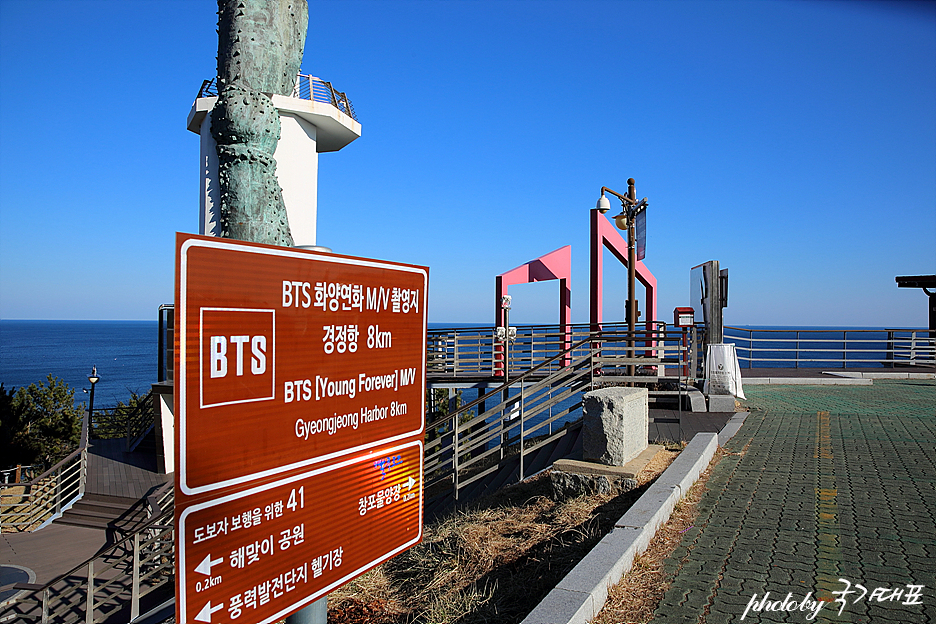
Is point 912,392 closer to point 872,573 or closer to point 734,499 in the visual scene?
point 734,499

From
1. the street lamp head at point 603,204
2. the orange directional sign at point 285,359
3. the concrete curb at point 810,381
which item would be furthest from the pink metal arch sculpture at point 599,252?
the orange directional sign at point 285,359

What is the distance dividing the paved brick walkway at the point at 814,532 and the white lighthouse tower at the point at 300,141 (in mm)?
15490

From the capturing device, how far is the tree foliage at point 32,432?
25.4 m

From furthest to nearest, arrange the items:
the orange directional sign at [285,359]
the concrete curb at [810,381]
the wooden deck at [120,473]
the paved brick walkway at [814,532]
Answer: the concrete curb at [810,381], the wooden deck at [120,473], the paved brick walkway at [814,532], the orange directional sign at [285,359]

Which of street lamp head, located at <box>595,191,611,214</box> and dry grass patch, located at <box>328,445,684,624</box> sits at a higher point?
street lamp head, located at <box>595,191,611,214</box>

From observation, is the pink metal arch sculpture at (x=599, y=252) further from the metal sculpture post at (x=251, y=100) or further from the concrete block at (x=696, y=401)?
the metal sculpture post at (x=251, y=100)

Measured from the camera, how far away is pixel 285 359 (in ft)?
5.06

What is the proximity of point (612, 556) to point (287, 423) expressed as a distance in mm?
3373

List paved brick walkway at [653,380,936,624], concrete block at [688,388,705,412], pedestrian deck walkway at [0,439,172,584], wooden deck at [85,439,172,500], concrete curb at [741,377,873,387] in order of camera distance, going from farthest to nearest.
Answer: concrete curb at [741,377,873,387], wooden deck at [85,439,172,500], pedestrian deck walkway at [0,439,172,584], concrete block at [688,388,705,412], paved brick walkway at [653,380,936,624]

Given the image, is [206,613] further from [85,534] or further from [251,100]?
[85,534]

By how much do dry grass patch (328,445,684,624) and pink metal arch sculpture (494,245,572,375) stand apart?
14.1 m

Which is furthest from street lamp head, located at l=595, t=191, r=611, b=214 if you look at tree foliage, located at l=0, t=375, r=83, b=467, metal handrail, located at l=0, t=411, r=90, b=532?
tree foliage, located at l=0, t=375, r=83, b=467

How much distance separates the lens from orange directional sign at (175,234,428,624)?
1325 mm

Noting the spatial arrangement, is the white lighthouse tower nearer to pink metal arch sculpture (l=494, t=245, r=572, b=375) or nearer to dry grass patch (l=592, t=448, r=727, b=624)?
pink metal arch sculpture (l=494, t=245, r=572, b=375)
